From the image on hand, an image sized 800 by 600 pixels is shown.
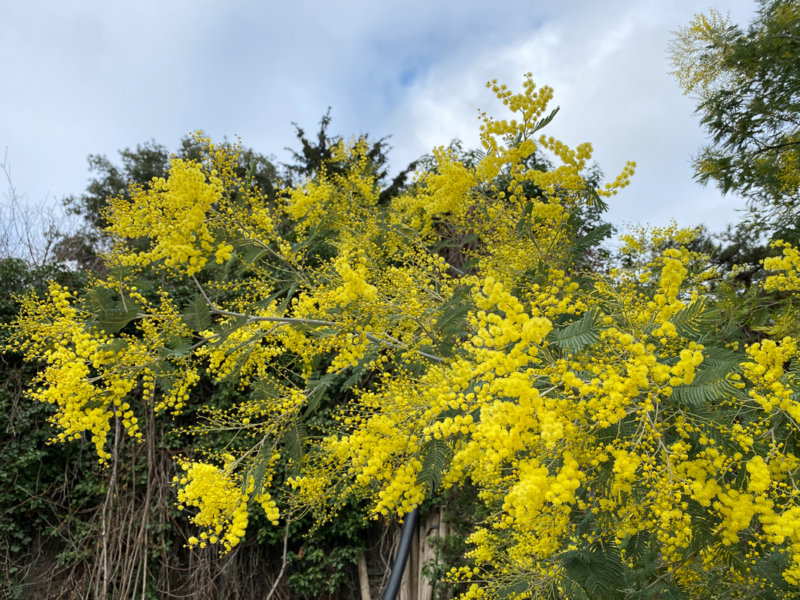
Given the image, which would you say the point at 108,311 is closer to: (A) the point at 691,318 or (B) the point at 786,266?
(A) the point at 691,318

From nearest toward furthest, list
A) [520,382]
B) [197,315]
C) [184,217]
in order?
[520,382]
[184,217]
[197,315]

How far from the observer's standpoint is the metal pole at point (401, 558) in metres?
4.63

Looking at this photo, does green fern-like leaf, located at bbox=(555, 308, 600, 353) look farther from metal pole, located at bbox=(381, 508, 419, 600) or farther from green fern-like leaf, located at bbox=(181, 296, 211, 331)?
metal pole, located at bbox=(381, 508, 419, 600)

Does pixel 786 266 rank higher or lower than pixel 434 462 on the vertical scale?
higher

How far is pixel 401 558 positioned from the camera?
4.74 metres

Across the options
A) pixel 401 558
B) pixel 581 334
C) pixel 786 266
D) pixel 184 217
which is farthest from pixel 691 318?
pixel 401 558

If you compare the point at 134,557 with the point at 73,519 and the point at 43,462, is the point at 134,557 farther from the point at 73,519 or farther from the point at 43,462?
the point at 43,462

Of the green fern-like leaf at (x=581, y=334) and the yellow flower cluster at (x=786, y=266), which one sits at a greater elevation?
the yellow flower cluster at (x=786, y=266)

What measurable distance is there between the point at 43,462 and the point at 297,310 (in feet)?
14.2

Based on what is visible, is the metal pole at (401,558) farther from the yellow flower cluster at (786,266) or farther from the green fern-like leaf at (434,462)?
the yellow flower cluster at (786,266)

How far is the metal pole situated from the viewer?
463 centimetres

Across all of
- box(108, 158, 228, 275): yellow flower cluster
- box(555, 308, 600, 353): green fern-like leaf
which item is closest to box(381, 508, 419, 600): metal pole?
box(108, 158, 228, 275): yellow flower cluster

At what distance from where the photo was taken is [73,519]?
501cm

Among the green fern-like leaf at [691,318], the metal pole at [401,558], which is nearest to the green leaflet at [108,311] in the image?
the green fern-like leaf at [691,318]
